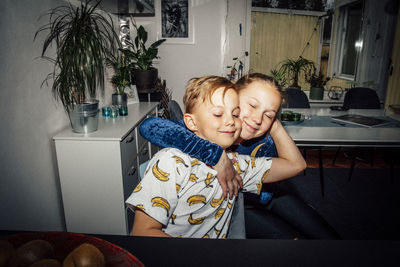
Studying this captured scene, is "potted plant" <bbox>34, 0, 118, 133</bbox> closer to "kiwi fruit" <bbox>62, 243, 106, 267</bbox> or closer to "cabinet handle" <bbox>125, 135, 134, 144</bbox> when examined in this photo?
"cabinet handle" <bbox>125, 135, 134, 144</bbox>

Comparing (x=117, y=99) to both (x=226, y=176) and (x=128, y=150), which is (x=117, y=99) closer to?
(x=128, y=150)

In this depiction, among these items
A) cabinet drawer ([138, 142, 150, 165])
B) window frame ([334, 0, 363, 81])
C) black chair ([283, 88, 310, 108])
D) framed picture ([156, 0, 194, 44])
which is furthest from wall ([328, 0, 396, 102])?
cabinet drawer ([138, 142, 150, 165])

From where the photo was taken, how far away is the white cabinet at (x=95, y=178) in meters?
1.78

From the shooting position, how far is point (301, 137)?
6.15 feet

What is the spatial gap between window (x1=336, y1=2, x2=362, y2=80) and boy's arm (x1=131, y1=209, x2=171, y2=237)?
5082 millimetres

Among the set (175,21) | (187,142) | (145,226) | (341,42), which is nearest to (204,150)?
(187,142)

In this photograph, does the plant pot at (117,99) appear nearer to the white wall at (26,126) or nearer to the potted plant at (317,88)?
the white wall at (26,126)

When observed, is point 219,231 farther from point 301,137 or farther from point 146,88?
point 146,88

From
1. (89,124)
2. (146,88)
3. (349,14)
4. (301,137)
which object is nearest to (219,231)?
(301,137)

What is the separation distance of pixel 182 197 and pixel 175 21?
12.4 ft

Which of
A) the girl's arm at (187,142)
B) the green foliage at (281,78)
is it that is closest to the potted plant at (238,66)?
the green foliage at (281,78)

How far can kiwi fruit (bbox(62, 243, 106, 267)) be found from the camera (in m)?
0.33

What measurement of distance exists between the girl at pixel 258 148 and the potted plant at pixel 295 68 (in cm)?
313

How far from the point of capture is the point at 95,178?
183 centimetres
